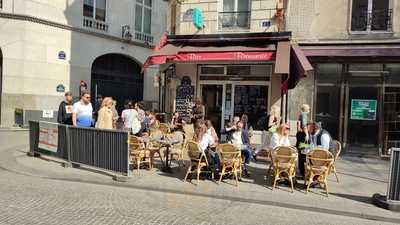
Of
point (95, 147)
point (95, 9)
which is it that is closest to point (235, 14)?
point (95, 147)

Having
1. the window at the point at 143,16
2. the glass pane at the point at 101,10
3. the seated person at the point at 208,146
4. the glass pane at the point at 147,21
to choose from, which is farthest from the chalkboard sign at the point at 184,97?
the glass pane at the point at 147,21

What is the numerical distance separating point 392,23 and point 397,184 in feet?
23.1

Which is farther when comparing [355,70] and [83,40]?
[83,40]

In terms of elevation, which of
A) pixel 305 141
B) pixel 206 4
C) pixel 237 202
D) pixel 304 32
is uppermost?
pixel 206 4

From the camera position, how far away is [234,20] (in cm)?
1507

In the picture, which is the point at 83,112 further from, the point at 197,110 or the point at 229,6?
the point at 229,6

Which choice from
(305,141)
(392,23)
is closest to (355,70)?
(392,23)

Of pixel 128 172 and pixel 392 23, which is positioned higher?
pixel 392 23

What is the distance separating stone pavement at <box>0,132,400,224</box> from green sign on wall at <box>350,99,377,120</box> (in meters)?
3.26

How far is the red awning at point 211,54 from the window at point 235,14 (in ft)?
3.91

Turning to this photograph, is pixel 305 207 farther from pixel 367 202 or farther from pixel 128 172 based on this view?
pixel 128 172

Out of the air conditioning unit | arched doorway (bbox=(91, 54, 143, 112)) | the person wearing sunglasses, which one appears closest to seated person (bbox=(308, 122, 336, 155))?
the person wearing sunglasses

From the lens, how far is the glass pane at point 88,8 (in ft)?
80.7

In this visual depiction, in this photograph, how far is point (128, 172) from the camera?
9.31 metres
